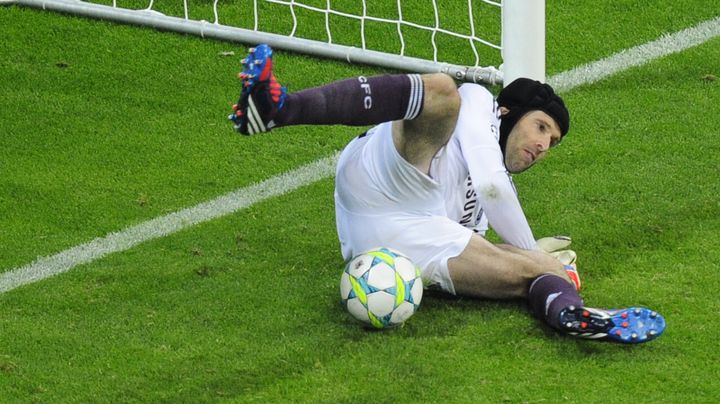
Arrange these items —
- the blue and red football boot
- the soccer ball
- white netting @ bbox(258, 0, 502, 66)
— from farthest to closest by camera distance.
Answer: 1. white netting @ bbox(258, 0, 502, 66)
2. the soccer ball
3. the blue and red football boot

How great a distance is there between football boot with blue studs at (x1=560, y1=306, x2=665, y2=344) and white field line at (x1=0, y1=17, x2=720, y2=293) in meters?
1.99

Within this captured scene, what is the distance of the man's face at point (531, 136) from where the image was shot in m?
5.42

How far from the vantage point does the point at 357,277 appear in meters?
5.12

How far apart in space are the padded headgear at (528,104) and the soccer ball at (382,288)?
0.70 meters

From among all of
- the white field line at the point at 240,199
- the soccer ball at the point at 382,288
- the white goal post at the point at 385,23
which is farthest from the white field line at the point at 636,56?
the soccer ball at the point at 382,288

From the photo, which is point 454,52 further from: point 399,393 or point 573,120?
point 399,393

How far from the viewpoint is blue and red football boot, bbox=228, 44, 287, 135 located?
4.42 meters

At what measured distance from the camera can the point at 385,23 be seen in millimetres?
8320

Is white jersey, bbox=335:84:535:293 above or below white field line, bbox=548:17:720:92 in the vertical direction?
above

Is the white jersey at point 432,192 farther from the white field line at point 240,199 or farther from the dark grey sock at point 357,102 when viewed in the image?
the white field line at point 240,199

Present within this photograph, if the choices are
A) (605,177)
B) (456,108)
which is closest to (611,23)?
(605,177)

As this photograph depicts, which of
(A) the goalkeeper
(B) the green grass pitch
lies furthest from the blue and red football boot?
(B) the green grass pitch

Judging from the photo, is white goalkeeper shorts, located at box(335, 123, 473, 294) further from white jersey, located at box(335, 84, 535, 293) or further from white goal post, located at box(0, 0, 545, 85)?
white goal post, located at box(0, 0, 545, 85)

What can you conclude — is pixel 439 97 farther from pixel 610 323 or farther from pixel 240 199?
pixel 240 199
